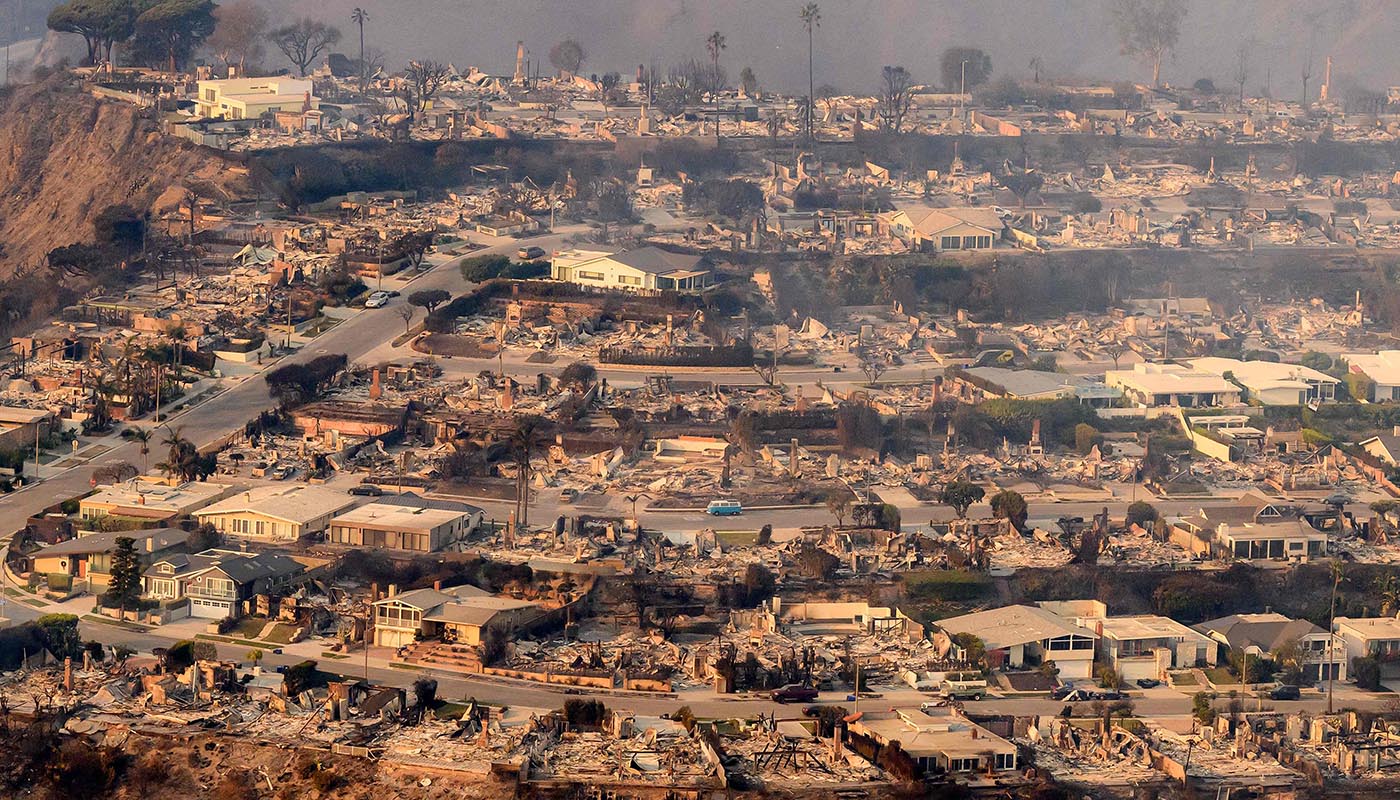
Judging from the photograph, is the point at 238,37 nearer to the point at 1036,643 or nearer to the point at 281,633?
the point at 281,633

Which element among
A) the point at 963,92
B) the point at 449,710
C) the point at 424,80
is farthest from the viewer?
the point at 963,92

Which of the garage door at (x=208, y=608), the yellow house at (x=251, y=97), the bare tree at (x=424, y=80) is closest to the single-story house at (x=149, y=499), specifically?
the garage door at (x=208, y=608)

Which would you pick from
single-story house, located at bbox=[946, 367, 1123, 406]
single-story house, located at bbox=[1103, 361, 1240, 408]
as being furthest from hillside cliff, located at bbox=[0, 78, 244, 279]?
single-story house, located at bbox=[1103, 361, 1240, 408]

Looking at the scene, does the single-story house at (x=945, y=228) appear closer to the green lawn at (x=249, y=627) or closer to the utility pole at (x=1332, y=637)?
the utility pole at (x=1332, y=637)

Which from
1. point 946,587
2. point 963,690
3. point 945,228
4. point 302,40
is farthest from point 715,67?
point 963,690

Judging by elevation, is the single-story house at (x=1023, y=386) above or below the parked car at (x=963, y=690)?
above

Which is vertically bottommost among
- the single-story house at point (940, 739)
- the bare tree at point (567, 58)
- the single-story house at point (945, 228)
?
the single-story house at point (940, 739)
